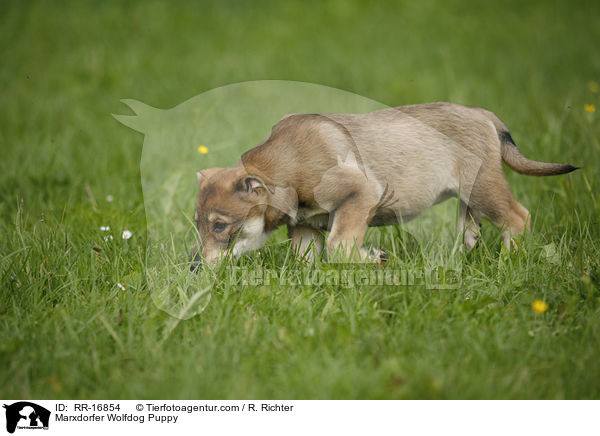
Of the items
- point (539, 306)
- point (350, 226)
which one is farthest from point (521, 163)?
point (350, 226)

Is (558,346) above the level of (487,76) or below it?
below

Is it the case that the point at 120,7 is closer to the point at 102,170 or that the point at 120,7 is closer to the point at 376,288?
Answer: the point at 102,170

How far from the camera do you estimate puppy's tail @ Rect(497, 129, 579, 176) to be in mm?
3578

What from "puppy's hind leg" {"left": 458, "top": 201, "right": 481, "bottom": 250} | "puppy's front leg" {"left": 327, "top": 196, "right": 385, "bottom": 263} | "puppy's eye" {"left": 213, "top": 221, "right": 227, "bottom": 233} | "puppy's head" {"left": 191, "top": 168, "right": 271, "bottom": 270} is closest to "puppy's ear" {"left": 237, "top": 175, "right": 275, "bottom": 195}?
"puppy's head" {"left": 191, "top": 168, "right": 271, "bottom": 270}

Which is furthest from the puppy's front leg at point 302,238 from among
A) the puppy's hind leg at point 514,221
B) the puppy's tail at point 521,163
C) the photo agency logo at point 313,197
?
the puppy's tail at point 521,163

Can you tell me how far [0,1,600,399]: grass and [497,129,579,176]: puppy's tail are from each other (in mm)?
439

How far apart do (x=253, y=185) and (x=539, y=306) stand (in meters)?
1.69

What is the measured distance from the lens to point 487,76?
765 cm

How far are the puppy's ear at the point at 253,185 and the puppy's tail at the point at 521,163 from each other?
1.54 metres

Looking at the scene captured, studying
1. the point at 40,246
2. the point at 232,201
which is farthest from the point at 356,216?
the point at 40,246

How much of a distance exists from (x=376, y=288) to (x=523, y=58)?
6.12 m

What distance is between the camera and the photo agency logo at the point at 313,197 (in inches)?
131
